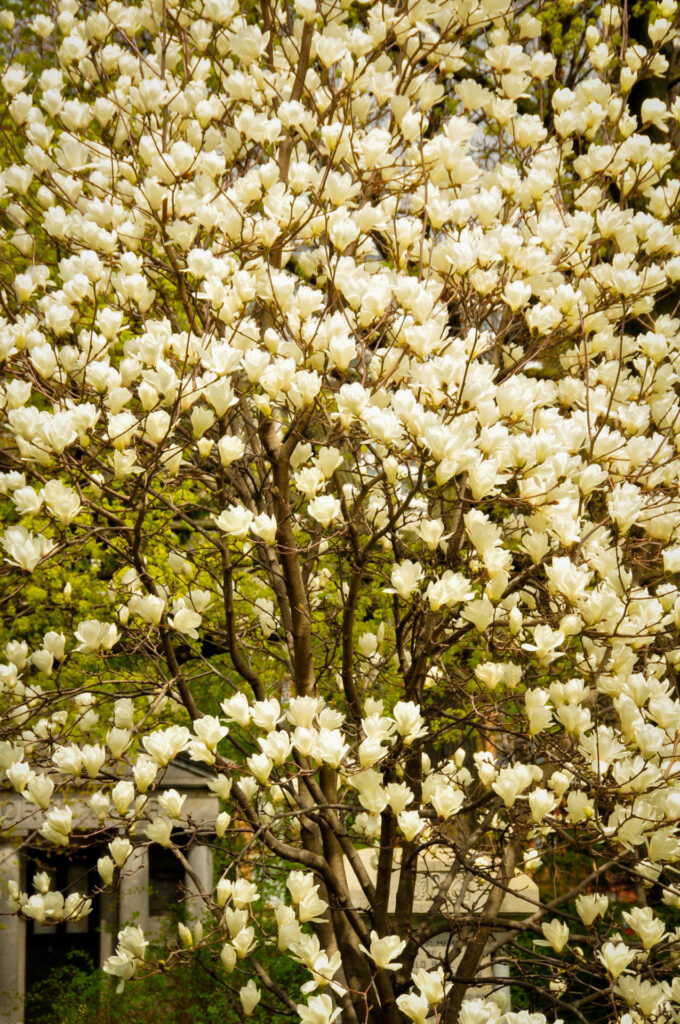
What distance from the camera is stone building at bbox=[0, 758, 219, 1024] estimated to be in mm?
6965

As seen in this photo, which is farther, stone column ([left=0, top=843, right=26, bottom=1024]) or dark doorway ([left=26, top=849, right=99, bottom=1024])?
dark doorway ([left=26, top=849, right=99, bottom=1024])

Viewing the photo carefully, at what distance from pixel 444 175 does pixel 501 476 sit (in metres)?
1.35

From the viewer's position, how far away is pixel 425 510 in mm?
3529

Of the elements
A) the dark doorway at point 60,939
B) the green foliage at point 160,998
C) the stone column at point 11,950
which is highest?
the dark doorway at point 60,939

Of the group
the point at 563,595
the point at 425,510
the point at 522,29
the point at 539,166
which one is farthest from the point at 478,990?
the point at 522,29

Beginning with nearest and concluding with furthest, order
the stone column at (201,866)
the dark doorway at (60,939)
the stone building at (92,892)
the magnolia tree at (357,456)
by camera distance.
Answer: the magnolia tree at (357,456) → the stone building at (92,892) → the stone column at (201,866) → the dark doorway at (60,939)

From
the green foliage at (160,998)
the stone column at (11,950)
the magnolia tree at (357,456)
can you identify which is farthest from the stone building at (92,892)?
the magnolia tree at (357,456)

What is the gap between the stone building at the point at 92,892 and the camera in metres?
6.96

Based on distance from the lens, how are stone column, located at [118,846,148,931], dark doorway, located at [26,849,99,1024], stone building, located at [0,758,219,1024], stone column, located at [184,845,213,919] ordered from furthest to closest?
dark doorway, located at [26,849,99,1024], stone column, located at [184,845,213,919], stone column, located at [118,846,148,931], stone building, located at [0,758,219,1024]

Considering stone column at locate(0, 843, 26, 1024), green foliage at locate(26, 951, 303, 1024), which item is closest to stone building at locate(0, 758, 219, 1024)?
stone column at locate(0, 843, 26, 1024)

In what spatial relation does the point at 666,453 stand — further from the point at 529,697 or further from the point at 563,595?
the point at 529,697

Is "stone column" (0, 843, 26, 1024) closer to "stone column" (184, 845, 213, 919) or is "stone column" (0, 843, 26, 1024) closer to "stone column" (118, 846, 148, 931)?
"stone column" (118, 846, 148, 931)

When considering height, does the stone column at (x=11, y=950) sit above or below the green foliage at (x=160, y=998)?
above

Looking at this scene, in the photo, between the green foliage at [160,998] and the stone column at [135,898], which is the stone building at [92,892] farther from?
the green foliage at [160,998]
